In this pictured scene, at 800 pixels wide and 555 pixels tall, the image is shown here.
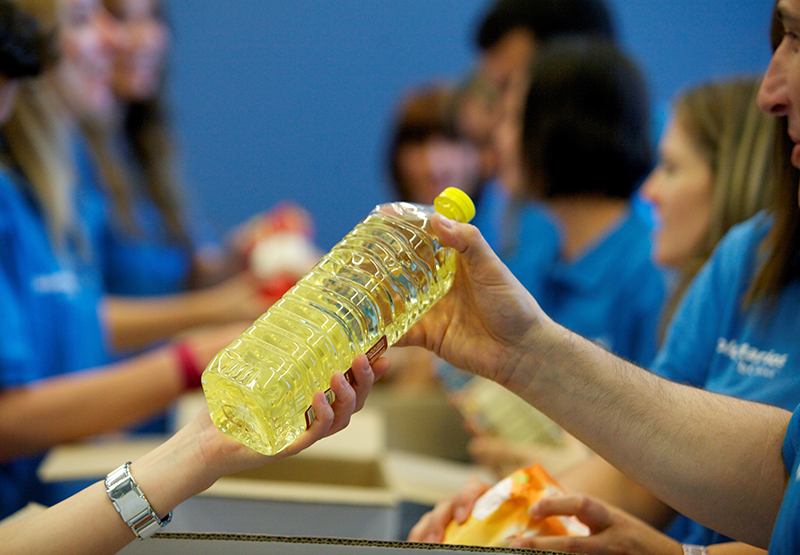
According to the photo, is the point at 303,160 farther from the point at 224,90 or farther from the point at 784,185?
the point at 784,185

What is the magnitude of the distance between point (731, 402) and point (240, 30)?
378 centimetres

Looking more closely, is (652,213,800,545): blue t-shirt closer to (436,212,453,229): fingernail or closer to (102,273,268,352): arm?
(436,212,453,229): fingernail

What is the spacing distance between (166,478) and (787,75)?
93 cm

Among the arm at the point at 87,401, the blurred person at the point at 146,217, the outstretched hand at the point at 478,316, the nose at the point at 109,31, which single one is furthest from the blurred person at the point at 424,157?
the outstretched hand at the point at 478,316

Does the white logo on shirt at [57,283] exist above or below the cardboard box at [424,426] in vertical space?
above

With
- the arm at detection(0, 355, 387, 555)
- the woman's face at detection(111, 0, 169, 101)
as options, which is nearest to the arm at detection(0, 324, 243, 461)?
the arm at detection(0, 355, 387, 555)

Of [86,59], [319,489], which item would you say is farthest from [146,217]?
[319,489]

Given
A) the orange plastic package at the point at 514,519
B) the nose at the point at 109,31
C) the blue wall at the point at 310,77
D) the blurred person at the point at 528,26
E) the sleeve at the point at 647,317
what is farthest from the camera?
the blue wall at the point at 310,77

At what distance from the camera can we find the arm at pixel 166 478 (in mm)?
823

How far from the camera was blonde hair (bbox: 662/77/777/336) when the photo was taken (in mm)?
1384

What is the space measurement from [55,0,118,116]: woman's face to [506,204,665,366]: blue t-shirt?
1.46m

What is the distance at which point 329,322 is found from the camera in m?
0.88

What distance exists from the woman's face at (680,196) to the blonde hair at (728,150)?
0.06ft

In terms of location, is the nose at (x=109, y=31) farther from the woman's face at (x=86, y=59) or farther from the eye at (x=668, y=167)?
the eye at (x=668, y=167)
